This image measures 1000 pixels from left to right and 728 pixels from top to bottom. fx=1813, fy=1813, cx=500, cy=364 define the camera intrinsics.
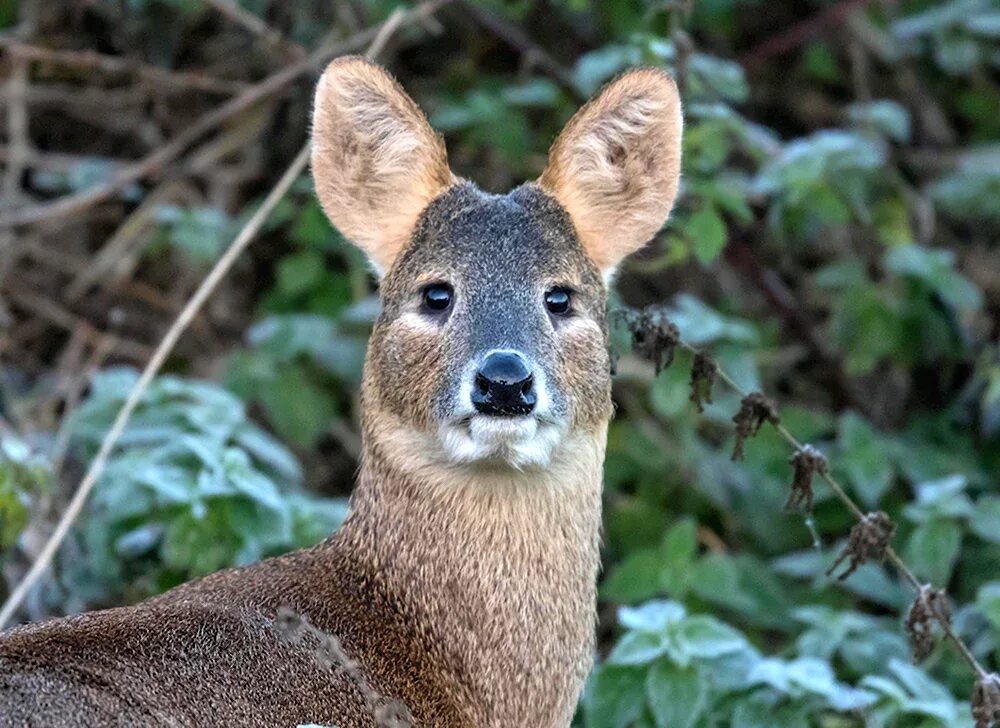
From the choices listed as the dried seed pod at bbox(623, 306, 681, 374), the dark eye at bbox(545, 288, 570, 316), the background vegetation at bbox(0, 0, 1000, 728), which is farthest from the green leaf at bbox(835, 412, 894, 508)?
the dark eye at bbox(545, 288, 570, 316)

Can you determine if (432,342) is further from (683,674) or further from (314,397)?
(314,397)

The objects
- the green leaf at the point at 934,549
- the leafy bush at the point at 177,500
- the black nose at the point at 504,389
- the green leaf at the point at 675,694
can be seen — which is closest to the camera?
the black nose at the point at 504,389

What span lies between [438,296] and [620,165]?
0.74 metres

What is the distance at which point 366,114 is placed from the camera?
4.79 m

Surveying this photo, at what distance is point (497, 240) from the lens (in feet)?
14.8

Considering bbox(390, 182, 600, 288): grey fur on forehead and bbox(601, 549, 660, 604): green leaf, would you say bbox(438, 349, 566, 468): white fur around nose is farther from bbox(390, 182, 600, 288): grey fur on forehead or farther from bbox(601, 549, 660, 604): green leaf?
bbox(601, 549, 660, 604): green leaf

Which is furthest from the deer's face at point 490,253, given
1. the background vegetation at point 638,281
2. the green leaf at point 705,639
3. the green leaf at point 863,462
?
the green leaf at point 863,462

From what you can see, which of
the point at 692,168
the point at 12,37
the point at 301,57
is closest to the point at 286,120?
the point at 301,57

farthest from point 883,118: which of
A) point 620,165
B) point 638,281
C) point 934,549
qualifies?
point 620,165

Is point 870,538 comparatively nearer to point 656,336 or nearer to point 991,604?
point 656,336

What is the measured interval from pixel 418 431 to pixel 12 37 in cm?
411

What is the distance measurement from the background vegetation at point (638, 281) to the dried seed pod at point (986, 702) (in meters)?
1.19

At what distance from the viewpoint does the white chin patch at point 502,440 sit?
13.3ft

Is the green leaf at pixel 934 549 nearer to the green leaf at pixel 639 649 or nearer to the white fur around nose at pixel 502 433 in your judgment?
→ the green leaf at pixel 639 649
